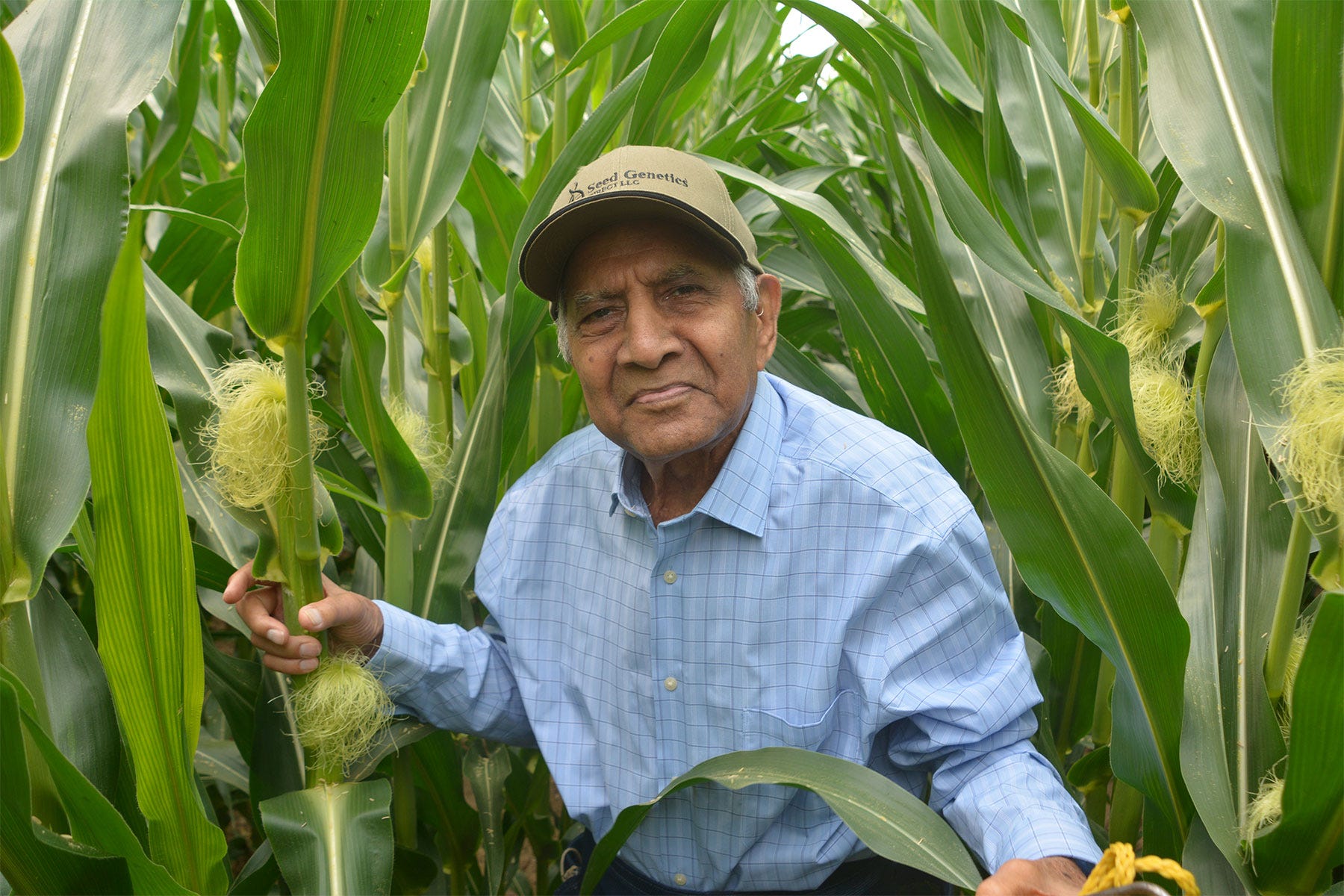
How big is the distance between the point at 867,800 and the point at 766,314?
2.24ft

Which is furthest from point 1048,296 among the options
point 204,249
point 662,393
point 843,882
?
point 204,249

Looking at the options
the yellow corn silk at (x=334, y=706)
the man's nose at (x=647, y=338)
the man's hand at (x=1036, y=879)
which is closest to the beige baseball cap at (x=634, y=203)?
the man's nose at (x=647, y=338)

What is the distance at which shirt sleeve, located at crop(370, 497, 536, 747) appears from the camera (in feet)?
4.25

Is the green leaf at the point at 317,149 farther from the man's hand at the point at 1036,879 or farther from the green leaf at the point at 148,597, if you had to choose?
the man's hand at the point at 1036,879

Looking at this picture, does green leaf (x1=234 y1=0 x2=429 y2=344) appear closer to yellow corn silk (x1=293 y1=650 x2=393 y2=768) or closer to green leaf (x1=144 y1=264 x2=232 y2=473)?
green leaf (x1=144 y1=264 x2=232 y2=473)

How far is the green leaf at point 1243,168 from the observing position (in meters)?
0.86

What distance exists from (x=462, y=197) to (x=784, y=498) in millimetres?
676

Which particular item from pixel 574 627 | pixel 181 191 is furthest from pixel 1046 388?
pixel 181 191

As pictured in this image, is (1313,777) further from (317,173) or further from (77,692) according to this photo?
(77,692)

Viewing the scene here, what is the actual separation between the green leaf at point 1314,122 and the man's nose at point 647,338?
0.65 m

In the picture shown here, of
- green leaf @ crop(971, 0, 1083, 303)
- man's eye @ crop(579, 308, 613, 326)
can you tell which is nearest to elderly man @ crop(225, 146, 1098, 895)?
man's eye @ crop(579, 308, 613, 326)

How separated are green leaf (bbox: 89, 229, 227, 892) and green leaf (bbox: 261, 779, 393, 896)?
8cm

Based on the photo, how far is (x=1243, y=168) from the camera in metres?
0.91

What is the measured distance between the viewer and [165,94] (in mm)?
2166
